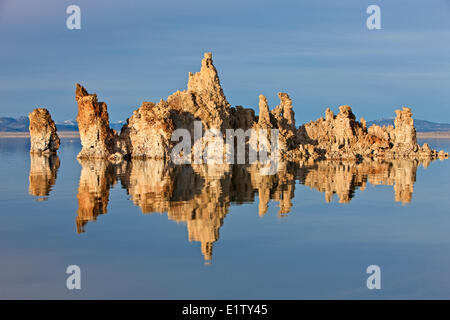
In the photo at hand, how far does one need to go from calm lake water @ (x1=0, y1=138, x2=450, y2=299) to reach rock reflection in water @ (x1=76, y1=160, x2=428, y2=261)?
0.13 m

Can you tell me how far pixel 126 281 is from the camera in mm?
14641

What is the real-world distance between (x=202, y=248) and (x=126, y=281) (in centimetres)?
389

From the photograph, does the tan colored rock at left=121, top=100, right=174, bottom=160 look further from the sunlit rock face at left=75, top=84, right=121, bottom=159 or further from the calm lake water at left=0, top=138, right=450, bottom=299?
the calm lake water at left=0, top=138, right=450, bottom=299

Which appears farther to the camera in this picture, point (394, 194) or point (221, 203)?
point (394, 194)

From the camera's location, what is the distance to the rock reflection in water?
23891 mm

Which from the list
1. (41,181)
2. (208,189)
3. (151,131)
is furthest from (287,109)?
(208,189)

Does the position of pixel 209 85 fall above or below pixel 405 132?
above

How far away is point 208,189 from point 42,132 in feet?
184

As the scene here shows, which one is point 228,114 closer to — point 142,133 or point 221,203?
point 142,133

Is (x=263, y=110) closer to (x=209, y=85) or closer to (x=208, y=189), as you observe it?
(x=209, y=85)

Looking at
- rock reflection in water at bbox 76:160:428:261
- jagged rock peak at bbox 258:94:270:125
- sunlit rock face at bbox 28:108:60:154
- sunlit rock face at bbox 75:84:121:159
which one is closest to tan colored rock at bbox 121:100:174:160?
sunlit rock face at bbox 75:84:121:159

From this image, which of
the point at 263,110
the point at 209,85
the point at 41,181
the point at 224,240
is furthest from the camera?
the point at 263,110

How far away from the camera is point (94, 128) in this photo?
221ft
